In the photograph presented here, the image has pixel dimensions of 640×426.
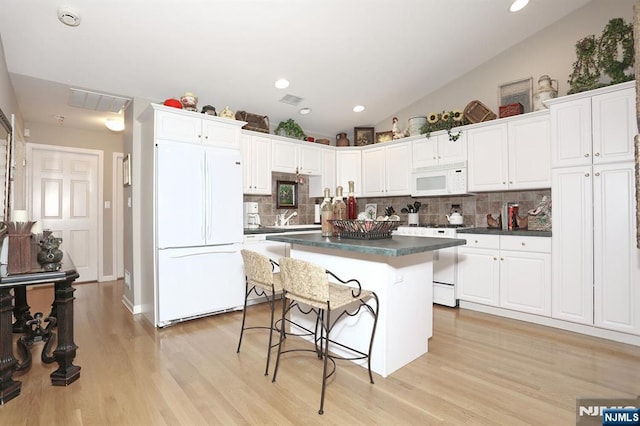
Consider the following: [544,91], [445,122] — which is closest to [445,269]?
[445,122]

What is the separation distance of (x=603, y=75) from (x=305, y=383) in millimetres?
3951

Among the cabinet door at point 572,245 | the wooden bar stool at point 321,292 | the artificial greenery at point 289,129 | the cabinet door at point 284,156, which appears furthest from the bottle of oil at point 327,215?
the artificial greenery at point 289,129

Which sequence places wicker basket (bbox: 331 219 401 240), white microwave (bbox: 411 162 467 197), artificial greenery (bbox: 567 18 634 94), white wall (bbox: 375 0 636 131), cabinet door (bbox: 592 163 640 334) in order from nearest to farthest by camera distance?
wicker basket (bbox: 331 219 401 240), cabinet door (bbox: 592 163 640 334), artificial greenery (bbox: 567 18 634 94), white wall (bbox: 375 0 636 131), white microwave (bbox: 411 162 467 197)

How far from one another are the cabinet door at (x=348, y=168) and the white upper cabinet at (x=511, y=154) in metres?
1.76

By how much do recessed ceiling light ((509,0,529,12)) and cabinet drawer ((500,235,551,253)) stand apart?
228 centimetres

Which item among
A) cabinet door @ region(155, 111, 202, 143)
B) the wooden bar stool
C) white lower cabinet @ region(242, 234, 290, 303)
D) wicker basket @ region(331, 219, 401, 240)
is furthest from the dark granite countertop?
cabinet door @ region(155, 111, 202, 143)

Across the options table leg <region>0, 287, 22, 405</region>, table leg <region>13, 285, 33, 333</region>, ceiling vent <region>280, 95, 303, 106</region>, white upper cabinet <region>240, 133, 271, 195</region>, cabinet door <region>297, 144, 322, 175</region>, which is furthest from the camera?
cabinet door <region>297, 144, 322, 175</region>

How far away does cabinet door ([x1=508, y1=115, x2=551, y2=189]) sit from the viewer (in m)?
3.33

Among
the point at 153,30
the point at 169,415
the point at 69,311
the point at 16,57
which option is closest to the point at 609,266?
the point at 169,415

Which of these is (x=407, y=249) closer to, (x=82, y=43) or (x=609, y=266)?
(x=609, y=266)

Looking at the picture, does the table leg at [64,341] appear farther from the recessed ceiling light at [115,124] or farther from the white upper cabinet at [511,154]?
the white upper cabinet at [511,154]

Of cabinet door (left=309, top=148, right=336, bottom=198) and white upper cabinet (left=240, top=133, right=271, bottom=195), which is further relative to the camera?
cabinet door (left=309, top=148, right=336, bottom=198)

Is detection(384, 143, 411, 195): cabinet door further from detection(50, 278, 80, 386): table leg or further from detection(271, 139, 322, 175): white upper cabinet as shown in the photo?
detection(50, 278, 80, 386): table leg

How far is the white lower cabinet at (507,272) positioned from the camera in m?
3.17
